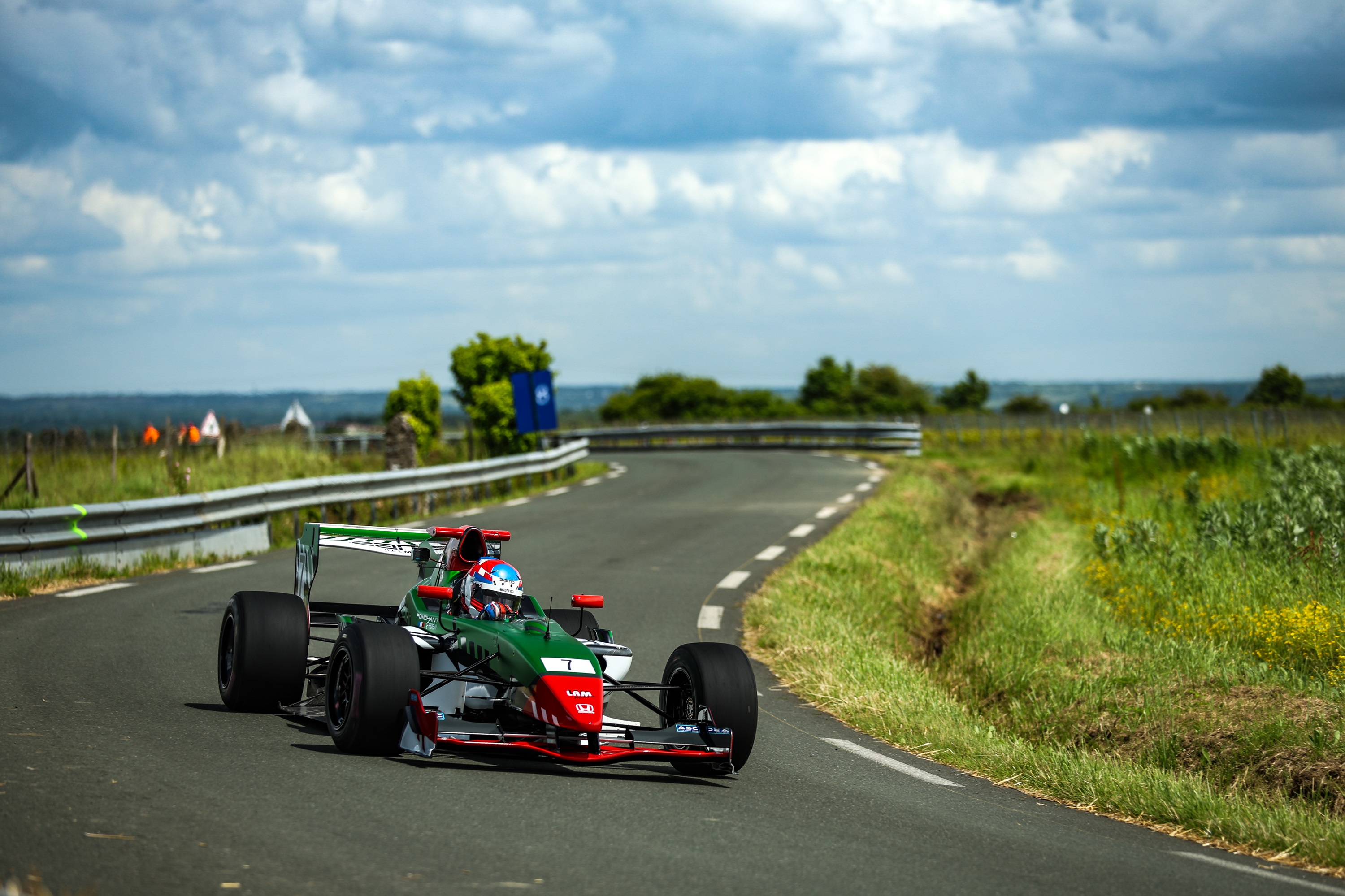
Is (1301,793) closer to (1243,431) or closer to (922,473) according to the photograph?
(922,473)

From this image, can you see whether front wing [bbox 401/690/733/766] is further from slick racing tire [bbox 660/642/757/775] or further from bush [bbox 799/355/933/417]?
bush [bbox 799/355/933/417]

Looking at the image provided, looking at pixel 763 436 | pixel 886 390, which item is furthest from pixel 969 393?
pixel 763 436

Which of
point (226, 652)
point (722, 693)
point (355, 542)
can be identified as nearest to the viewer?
point (722, 693)

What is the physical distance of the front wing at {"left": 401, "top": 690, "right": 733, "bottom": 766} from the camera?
5.67 metres

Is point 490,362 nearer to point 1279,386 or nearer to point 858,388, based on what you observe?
point 1279,386

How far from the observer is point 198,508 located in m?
13.5

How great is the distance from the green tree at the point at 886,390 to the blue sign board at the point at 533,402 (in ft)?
315

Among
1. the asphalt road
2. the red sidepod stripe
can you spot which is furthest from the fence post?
the red sidepod stripe

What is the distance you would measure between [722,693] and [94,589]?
744 cm

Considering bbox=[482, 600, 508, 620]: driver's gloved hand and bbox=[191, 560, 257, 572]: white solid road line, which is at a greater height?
bbox=[482, 600, 508, 620]: driver's gloved hand

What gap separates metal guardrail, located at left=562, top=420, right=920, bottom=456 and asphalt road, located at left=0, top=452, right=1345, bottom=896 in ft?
89.5

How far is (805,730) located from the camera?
750 centimetres

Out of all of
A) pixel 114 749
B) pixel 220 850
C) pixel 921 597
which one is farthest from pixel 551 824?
pixel 921 597

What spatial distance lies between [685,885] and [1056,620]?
7971 millimetres
